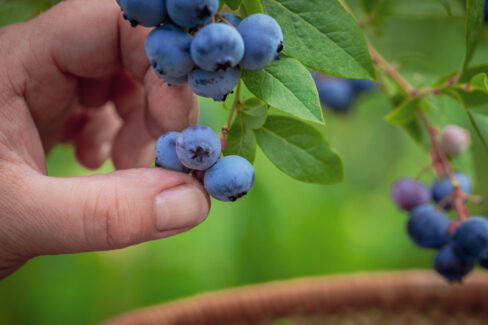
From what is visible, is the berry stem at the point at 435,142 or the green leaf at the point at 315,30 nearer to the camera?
the green leaf at the point at 315,30

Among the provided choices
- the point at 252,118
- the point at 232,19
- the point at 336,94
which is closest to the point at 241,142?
the point at 252,118

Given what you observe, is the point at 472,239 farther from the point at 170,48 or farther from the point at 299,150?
the point at 170,48

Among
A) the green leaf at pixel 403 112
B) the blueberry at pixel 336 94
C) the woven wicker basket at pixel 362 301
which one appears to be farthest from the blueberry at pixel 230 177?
the woven wicker basket at pixel 362 301

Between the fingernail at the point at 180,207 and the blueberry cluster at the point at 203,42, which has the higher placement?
the blueberry cluster at the point at 203,42

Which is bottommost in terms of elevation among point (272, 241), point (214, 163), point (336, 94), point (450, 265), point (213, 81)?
point (272, 241)

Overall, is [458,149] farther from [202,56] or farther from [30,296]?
[30,296]

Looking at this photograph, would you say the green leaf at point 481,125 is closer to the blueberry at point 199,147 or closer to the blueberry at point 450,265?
the blueberry at point 450,265
